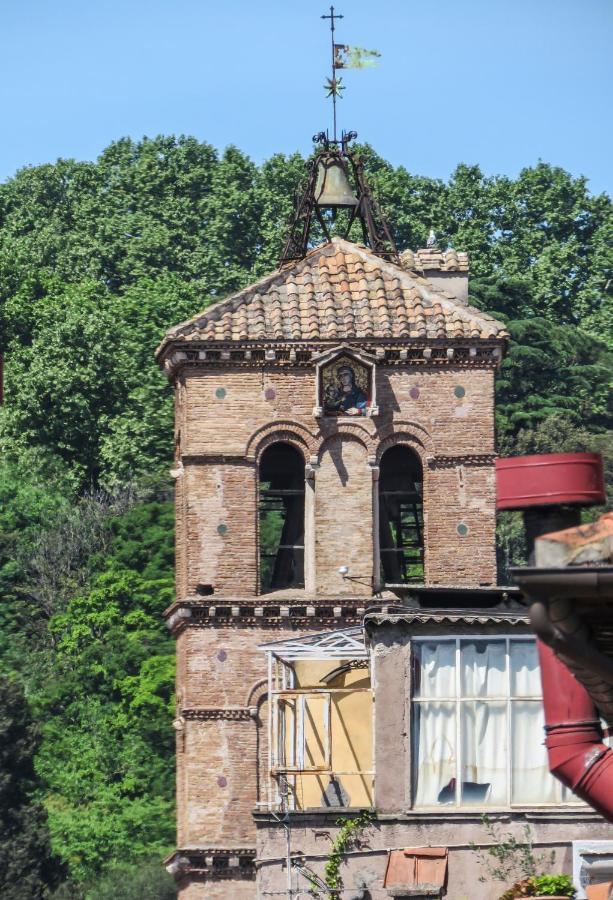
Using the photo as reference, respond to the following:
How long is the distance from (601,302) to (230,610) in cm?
6081

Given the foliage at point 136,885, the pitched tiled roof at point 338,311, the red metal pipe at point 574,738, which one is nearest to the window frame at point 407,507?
the pitched tiled roof at point 338,311

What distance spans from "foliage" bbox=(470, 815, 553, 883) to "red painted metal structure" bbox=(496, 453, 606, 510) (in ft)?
70.4

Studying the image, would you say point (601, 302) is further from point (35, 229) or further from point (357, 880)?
point (357, 880)

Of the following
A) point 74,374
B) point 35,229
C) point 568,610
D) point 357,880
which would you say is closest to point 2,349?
point 74,374

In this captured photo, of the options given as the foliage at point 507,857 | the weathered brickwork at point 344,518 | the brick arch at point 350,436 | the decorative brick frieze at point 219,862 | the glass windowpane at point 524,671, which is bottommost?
the foliage at point 507,857

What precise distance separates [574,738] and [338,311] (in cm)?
3473

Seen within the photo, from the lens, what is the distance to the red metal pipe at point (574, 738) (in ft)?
71.9

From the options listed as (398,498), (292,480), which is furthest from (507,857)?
(398,498)

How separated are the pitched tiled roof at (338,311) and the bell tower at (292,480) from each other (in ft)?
0.12

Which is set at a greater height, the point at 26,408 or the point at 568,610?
the point at 26,408

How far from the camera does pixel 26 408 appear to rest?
101000mm

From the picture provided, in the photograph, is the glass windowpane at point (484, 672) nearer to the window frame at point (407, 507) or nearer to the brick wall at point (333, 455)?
the window frame at point (407, 507)

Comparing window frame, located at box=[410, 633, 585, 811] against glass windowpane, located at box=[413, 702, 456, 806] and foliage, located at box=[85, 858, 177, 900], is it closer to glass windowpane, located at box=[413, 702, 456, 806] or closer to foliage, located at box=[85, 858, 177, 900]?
glass windowpane, located at box=[413, 702, 456, 806]

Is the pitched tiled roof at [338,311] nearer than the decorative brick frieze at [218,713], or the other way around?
the decorative brick frieze at [218,713]
